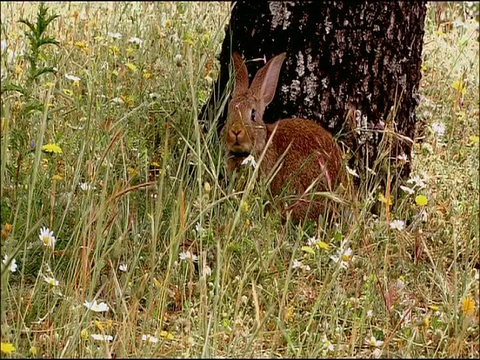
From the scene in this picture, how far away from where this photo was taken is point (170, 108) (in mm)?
4879

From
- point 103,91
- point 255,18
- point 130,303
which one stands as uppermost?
point 255,18

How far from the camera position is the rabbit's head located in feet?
14.1

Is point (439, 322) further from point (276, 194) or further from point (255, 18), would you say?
point (255, 18)

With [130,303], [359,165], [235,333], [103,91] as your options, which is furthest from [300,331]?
[103,91]

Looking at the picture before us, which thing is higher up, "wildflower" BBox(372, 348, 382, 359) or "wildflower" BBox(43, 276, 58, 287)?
"wildflower" BBox(43, 276, 58, 287)

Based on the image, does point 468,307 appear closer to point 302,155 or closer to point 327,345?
point 327,345

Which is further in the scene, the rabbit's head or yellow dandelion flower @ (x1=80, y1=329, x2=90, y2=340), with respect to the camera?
the rabbit's head

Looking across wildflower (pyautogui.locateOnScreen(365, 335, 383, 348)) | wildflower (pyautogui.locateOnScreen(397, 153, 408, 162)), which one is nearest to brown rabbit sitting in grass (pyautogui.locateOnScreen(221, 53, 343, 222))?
wildflower (pyautogui.locateOnScreen(397, 153, 408, 162))

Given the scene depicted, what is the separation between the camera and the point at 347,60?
178 inches

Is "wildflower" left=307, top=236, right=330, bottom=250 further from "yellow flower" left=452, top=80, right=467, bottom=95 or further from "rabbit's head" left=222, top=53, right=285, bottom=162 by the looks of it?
"yellow flower" left=452, top=80, right=467, bottom=95

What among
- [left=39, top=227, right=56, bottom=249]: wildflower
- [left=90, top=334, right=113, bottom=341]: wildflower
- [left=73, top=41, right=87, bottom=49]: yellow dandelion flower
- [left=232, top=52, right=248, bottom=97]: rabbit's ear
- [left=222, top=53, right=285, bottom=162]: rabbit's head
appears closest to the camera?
[left=90, top=334, right=113, bottom=341]: wildflower

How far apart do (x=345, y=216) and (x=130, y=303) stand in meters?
1.07

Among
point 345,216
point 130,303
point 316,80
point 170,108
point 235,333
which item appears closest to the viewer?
point 235,333

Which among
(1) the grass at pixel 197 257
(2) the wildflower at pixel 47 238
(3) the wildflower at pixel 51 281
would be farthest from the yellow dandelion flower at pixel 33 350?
(2) the wildflower at pixel 47 238
